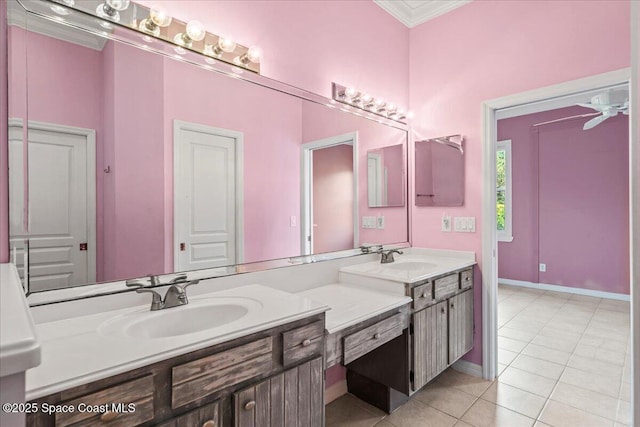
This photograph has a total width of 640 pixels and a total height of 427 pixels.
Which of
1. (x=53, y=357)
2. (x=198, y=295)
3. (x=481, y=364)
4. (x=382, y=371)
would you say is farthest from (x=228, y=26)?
(x=481, y=364)

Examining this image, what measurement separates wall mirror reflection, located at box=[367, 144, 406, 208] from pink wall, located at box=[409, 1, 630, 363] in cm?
26

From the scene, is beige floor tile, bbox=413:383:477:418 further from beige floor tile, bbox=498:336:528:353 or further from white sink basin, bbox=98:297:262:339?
white sink basin, bbox=98:297:262:339

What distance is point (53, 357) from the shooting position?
0.81 meters

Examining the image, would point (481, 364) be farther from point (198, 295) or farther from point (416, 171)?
point (198, 295)

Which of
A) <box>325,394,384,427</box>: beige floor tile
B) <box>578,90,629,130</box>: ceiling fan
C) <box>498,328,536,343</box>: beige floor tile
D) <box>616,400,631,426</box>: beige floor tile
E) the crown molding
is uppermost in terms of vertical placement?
<box>578,90,629,130</box>: ceiling fan

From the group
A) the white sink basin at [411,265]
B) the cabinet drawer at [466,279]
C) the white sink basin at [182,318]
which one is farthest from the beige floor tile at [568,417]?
the white sink basin at [182,318]

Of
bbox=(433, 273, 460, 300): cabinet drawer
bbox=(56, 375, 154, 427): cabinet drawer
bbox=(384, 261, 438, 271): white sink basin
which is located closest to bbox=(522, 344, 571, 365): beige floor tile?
bbox=(433, 273, 460, 300): cabinet drawer

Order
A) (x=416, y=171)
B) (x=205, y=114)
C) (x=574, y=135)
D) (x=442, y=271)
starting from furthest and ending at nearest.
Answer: (x=574, y=135) < (x=416, y=171) < (x=442, y=271) < (x=205, y=114)

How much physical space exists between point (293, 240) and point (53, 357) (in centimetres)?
120

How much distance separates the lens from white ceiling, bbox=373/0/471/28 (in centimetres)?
254

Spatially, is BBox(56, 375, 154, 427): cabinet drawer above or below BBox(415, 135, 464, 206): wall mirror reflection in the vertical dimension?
below

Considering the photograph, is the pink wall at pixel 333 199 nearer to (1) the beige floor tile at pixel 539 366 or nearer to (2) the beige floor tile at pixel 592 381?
(1) the beige floor tile at pixel 539 366

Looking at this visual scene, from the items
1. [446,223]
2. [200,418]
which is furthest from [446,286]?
[200,418]

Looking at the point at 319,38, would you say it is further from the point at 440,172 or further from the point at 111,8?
the point at 440,172
